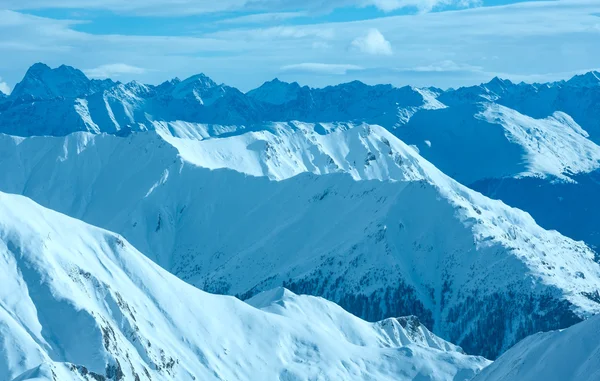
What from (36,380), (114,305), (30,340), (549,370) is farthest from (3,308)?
(549,370)

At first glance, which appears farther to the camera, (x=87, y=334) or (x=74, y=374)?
(x=87, y=334)

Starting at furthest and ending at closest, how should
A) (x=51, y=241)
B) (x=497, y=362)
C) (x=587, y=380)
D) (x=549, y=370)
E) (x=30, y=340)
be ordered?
(x=51, y=241) → (x=30, y=340) → (x=497, y=362) → (x=549, y=370) → (x=587, y=380)

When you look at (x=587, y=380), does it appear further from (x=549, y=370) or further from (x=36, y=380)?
(x=36, y=380)

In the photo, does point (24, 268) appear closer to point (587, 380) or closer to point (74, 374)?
point (74, 374)

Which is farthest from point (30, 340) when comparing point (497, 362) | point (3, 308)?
point (497, 362)

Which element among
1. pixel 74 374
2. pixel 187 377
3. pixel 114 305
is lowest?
pixel 187 377

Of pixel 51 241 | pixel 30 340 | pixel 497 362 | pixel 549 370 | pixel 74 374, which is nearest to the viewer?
pixel 549 370

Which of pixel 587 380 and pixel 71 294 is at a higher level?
pixel 587 380
